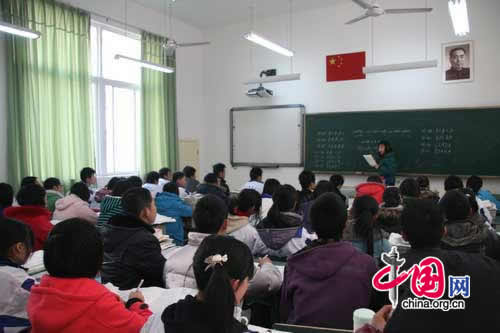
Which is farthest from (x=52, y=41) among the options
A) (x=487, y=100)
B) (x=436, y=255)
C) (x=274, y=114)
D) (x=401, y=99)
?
(x=487, y=100)

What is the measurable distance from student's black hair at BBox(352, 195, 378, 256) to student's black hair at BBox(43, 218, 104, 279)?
1747 millimetres

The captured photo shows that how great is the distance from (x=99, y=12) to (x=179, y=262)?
5.68 metres

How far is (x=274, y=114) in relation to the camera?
7496 millimetres

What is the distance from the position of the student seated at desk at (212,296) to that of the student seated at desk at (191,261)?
0.72 m

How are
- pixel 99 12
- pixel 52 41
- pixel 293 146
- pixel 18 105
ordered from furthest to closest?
pixel 293 146
pixel 99 12
pixel 52 41
pixel 18 105

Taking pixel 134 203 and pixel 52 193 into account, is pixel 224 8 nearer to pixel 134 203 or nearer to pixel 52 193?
pixel 52 193

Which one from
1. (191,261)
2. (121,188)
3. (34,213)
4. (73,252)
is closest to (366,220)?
(191,261)

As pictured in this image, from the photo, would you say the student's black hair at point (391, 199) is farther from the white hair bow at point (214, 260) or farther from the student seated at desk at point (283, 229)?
the white hair bow at point (214, 260)

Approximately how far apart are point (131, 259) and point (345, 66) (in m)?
5.61

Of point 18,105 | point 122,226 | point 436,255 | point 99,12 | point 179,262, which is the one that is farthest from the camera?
point 99,12

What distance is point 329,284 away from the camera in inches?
64.5

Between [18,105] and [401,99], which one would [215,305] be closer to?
[18,105]

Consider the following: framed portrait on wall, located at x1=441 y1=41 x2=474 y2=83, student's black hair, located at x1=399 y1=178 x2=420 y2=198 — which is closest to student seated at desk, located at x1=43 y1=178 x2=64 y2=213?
student's black hair, located at x1=399 y1=178 x2=420 y2=198

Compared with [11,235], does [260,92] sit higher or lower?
higher
